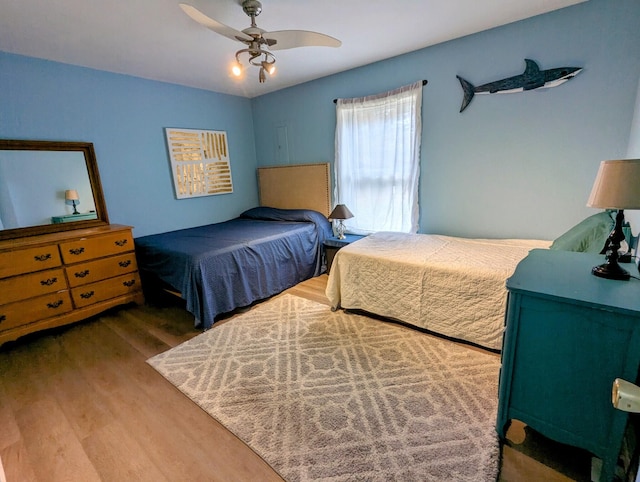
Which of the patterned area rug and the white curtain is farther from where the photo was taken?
the white curtain

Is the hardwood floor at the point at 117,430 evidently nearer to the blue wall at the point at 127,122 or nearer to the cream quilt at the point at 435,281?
the cream quilt at the point at 435,281

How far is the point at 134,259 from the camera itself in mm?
2910

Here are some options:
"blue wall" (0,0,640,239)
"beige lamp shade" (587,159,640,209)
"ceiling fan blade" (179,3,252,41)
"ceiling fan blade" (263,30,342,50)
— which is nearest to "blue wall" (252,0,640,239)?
"blue wall" (0,0,640,239)

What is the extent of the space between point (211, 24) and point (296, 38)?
1.72 feet

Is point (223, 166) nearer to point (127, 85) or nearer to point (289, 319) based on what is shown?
point (127, 85)

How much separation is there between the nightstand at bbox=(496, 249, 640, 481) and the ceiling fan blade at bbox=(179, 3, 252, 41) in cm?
203

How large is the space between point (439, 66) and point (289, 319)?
2774 mm

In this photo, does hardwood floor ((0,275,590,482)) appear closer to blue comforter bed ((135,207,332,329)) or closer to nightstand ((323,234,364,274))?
blue comforter bed ((135,207,332,329))

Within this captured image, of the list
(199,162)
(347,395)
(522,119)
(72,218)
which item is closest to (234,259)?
(347,395)

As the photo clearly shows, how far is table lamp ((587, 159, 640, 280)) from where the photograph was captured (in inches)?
42.1

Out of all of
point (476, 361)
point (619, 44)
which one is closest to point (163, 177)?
point (476, 361)

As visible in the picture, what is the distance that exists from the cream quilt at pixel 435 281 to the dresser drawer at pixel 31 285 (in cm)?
235

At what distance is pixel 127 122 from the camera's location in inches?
124

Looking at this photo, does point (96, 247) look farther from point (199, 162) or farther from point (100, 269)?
point (199, 162)
